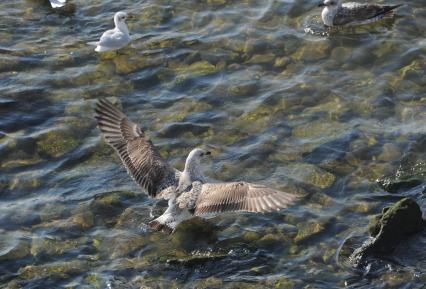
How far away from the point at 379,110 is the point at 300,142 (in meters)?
1.41

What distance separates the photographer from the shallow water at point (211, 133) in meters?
9.11

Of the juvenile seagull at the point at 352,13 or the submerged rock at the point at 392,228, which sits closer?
the submerged rock at the point at 392,228

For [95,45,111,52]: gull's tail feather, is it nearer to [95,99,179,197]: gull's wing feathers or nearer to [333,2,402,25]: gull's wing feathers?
[95,99,179,197]: gull's wing feathers

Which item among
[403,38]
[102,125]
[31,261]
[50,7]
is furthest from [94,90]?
[403,38]

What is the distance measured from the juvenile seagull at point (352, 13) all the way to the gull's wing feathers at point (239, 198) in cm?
549

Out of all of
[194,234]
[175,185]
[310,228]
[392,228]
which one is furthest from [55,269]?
[392,228]

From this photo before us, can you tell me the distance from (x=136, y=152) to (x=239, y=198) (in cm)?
182

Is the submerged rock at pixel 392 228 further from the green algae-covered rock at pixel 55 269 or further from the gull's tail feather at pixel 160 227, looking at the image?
the green algae-covered rock at pixel 55 269

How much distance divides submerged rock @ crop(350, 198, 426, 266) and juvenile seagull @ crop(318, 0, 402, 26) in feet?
19.4

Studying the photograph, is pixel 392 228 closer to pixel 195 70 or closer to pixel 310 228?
pixel 310 228

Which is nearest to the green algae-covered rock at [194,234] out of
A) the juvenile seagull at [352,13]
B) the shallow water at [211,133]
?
the shallow water at [211,133]

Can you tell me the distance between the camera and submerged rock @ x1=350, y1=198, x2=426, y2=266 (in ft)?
28.8

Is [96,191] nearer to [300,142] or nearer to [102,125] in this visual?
[102,125]

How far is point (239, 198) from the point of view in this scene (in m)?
9.45
